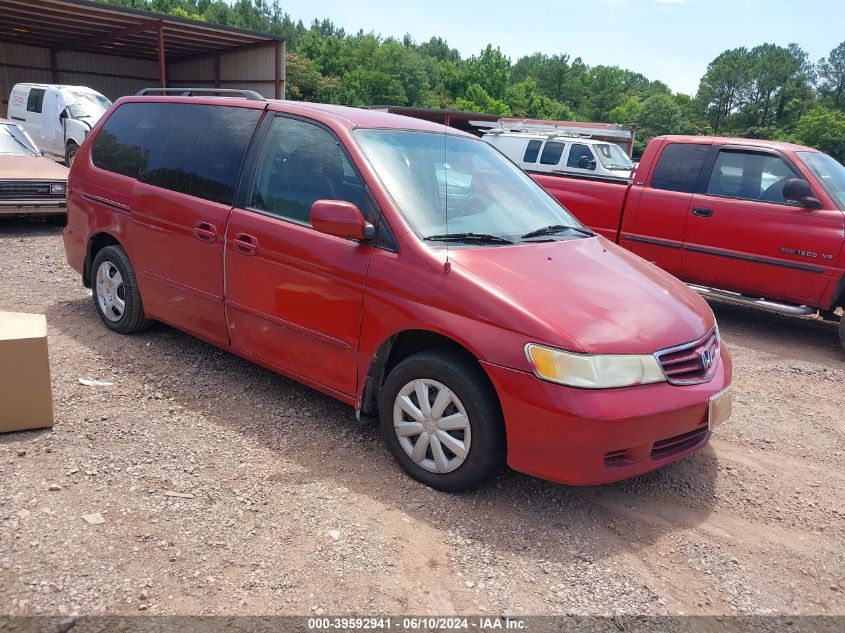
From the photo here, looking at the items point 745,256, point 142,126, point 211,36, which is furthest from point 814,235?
point 211,36

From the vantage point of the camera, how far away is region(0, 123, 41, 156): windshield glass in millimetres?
9703

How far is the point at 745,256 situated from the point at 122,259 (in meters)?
5.48

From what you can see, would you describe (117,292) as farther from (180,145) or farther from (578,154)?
(578,154)

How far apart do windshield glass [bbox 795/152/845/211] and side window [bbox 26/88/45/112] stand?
16.0 m

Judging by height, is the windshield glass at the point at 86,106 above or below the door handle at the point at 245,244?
above

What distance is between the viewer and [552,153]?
1422cm

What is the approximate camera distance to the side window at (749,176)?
641cm

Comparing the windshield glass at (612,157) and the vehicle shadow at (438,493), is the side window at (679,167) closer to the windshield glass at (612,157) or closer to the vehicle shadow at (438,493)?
the vehicle shadow at (438,493)

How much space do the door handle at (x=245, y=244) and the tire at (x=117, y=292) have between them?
128 centimetres

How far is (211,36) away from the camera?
849 inches

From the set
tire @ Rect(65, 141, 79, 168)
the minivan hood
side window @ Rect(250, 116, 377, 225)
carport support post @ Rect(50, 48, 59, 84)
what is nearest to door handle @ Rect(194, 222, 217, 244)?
side window @ Rect(250, 116, 377, 225)

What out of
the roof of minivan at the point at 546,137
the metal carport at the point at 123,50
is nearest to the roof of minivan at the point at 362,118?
the roof of minivan at the point at 546,137

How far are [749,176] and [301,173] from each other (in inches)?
189

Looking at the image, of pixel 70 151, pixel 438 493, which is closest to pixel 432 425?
pixel 438 493
